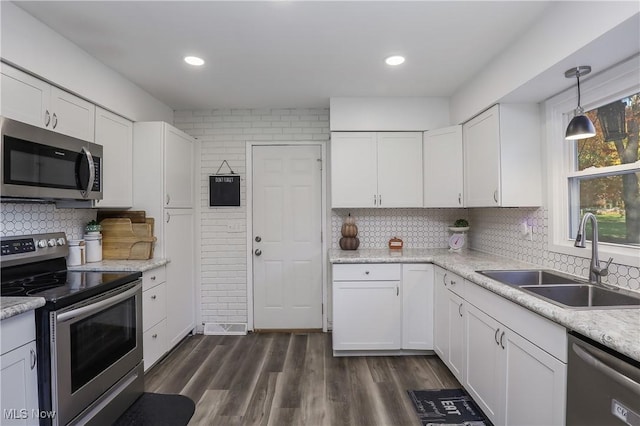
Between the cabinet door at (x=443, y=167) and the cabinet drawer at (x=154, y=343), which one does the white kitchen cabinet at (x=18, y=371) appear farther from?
the cabinet door at (x=443, y=167)

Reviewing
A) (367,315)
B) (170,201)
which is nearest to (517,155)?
(367,315)

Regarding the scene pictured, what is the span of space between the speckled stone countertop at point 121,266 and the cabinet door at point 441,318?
238 centimetres

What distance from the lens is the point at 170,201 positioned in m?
2.98

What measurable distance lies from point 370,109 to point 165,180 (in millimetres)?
2062

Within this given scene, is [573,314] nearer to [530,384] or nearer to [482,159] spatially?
[530,384]

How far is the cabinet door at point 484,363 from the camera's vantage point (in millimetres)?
1826

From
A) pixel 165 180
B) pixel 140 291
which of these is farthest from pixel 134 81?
pixel 140 291

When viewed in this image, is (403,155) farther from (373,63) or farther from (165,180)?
(165,180)

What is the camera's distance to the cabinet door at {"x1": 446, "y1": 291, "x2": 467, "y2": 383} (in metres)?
2.30

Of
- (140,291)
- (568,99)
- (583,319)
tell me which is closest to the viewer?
(583,319)

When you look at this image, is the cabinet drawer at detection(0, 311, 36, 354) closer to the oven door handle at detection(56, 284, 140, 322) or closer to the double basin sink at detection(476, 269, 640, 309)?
the oven door handle at detection(56, 284, 140, 322)

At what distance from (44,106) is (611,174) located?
11.3 feet

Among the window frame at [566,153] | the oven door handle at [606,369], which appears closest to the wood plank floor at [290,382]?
the oven door handle at [606,369]

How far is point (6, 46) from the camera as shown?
172 centimetres
